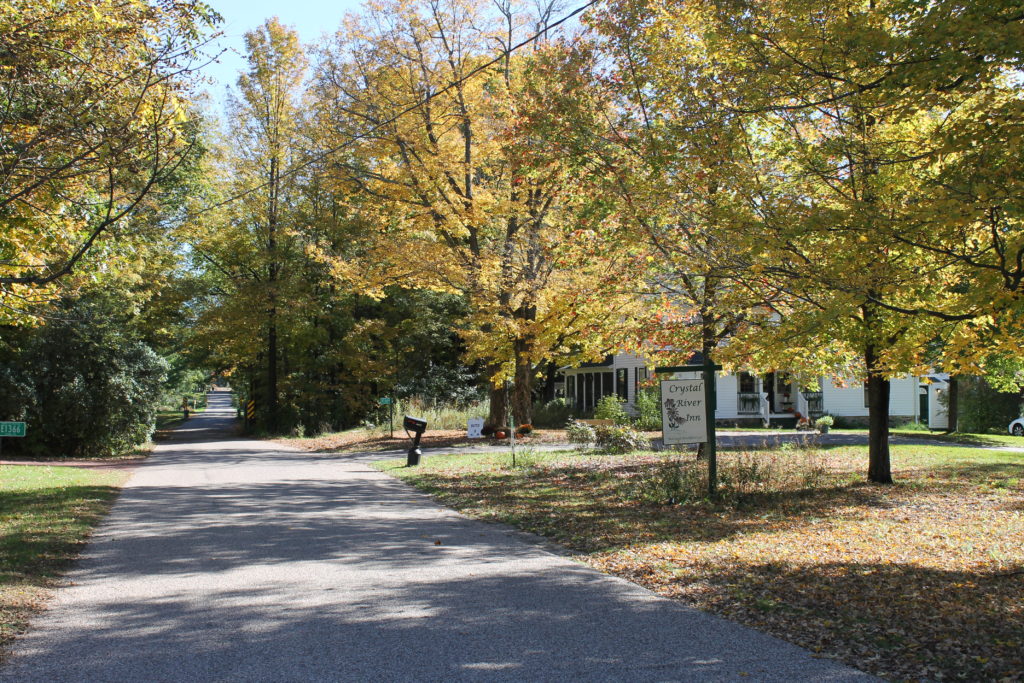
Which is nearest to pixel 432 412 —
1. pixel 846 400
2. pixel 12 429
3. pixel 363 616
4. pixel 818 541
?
pixel 846 400

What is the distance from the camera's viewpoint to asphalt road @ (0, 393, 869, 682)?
4.80m

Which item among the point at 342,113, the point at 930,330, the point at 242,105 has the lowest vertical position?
the point at 930,330

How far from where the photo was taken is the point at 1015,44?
637 cm

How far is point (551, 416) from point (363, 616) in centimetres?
2593

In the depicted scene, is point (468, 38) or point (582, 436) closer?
point (582, 436)

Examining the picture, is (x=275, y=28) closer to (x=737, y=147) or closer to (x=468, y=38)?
(x=468, y=38)

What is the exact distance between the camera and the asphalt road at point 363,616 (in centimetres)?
480

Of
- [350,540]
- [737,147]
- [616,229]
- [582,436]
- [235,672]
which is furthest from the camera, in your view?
[582,436]

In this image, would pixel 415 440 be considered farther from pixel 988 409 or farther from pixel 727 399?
pixel 988 409

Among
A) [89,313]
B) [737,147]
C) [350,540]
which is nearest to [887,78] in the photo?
[737,147]

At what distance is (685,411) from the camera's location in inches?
455

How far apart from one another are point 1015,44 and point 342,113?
1970 centimetres

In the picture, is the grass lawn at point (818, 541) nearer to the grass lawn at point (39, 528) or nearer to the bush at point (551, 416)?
the grass lawn at point (39, 528)

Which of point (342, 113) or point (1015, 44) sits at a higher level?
point (342, 113)
